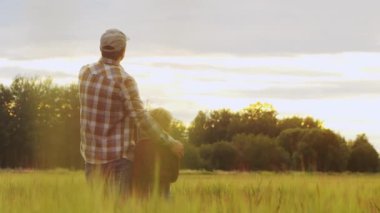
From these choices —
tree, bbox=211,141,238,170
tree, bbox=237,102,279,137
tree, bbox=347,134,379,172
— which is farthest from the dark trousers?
tree, bbox=237,102,279,137

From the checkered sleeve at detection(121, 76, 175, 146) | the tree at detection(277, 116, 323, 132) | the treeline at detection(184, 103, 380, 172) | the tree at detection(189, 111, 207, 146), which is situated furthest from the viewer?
the tree at detection(189, 111, 207, 146)

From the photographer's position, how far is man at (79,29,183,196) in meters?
5.98

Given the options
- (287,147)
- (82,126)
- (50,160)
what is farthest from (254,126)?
(82,126)

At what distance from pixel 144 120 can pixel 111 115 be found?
32 cm

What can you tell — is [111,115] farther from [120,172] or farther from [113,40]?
[113,40]

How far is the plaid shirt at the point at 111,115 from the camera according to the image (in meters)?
5.98

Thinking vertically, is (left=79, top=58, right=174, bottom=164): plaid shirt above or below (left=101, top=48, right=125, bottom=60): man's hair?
below

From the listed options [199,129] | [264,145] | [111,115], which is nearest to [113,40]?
[111,115]

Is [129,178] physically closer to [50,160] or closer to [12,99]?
[50,160]

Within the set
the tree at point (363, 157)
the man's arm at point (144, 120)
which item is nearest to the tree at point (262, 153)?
the tree at point (363, 157)

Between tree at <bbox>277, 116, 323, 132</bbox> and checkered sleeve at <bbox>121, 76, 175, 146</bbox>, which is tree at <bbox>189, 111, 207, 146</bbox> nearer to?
tree at <bbox>277, 116, 323, 132</bbox>

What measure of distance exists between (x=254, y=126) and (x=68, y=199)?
61.4 metres

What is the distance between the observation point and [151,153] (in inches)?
238

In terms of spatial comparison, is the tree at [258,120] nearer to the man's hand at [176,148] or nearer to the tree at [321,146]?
the tree at [321,146]
